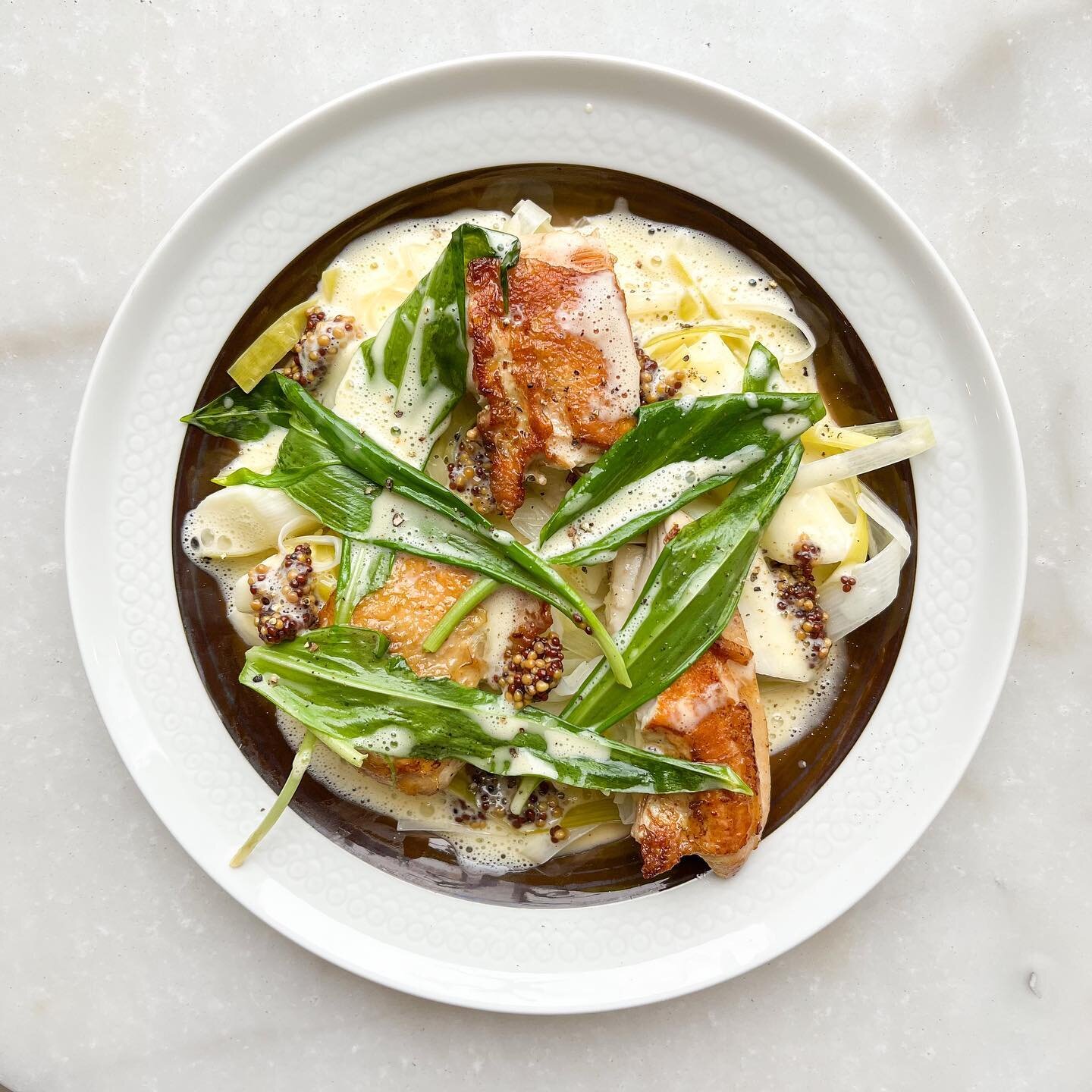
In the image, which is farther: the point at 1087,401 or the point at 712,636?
the point at 1087,401

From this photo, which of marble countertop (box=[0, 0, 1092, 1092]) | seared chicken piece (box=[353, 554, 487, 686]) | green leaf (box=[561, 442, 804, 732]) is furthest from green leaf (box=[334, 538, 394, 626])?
marble countertop (box=[0, 0, 1092, 1092])

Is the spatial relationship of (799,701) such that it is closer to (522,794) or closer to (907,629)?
(907,629)

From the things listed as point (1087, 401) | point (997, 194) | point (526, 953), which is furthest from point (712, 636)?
point (997, 194)

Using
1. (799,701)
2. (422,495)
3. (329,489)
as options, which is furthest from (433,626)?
(799,701)

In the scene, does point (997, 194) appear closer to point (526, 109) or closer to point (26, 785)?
point (526, 109)

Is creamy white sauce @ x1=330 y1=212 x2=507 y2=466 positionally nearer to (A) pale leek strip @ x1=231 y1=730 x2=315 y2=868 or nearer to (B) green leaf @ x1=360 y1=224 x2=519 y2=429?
(B) green leaf @ x1=360 y1=224 x2=519 y2=429

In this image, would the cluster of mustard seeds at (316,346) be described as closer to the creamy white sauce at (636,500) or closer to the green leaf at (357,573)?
the green leaf at (357,573)
